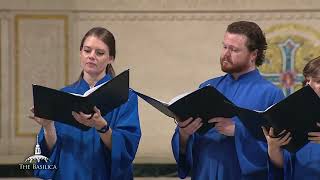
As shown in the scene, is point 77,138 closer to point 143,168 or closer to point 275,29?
point 143,168

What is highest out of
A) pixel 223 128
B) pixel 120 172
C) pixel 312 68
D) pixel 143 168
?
pixel 312 68

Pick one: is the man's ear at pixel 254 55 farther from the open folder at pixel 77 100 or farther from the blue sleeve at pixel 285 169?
the open folder at pixel 77 100

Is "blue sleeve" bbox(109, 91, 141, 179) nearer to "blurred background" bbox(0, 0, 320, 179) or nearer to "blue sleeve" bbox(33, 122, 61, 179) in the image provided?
"blue sleeve" bbox(33, 122, 61, 179)

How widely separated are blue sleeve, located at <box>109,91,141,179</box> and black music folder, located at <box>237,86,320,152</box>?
569mm

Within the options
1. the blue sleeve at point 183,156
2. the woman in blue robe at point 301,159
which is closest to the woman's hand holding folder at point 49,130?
the blue sleeve at point 183,156

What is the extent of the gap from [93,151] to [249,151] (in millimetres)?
760

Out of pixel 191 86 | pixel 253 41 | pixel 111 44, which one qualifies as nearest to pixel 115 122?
pixel 111 44

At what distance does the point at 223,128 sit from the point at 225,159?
0.63 ft

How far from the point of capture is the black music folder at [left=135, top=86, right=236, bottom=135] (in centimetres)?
277

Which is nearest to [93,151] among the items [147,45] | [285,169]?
[285,169]

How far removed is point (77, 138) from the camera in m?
3.07

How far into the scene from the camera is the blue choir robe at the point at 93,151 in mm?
3029

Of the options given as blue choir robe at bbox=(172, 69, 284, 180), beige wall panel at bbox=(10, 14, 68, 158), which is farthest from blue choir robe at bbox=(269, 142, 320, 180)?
beige wall panel at bbox=(10, 14, 68, 158)

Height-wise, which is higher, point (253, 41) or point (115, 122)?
point (253, 41)
